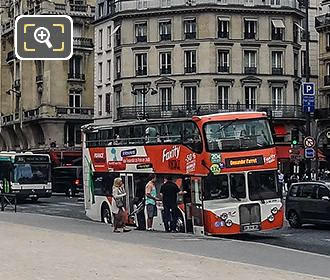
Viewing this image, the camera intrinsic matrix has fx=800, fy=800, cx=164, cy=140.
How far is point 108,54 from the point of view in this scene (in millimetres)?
69250

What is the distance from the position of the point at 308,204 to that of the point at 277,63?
38850 mm

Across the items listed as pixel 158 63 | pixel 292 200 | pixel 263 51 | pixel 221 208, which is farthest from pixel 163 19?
pixel 221 208

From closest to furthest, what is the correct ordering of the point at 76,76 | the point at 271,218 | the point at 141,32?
1. the point at 271,218
2. the point at 141,32
3. the point at 76,76

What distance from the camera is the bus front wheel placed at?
28.8m

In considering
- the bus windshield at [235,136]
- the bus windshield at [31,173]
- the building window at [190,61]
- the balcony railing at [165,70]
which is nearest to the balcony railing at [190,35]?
the building window at [190,61]

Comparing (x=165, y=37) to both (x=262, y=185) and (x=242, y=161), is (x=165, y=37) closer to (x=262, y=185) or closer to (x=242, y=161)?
(x=262, y=185)

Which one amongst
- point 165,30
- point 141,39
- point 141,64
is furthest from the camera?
point 141,39

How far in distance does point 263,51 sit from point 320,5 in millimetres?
17139

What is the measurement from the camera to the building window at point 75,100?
74812mm

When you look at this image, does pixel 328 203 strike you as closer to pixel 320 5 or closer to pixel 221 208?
pixel 221 208

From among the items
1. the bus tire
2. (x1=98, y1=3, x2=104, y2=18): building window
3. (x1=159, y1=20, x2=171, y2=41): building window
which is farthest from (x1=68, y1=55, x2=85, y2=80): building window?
the bus tire

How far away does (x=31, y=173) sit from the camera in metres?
45.0

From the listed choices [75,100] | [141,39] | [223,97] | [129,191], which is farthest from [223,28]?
[129,191]

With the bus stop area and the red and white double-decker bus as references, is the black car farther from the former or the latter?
the bus stop area
